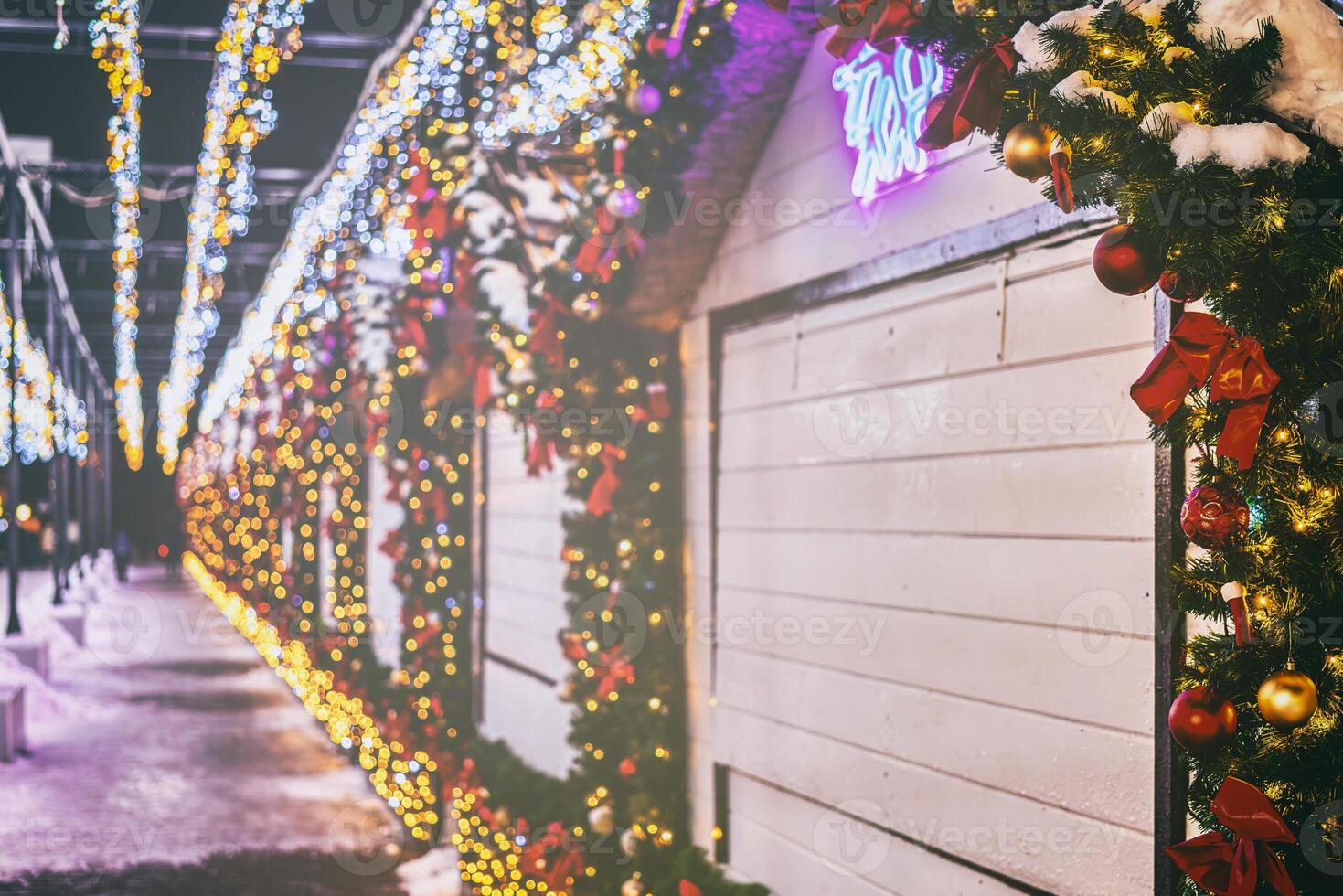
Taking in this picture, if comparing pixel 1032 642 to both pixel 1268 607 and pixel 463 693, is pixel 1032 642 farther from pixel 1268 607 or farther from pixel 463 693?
pixel 463 693

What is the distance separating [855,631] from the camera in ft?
12.2

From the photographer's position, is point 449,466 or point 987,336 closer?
point 987,336

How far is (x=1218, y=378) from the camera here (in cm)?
179

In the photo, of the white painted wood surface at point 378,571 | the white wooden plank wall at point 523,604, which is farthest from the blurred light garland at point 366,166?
the white wooden plank wall at point 523,604

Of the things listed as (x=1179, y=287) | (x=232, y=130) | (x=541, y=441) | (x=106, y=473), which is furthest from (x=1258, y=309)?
(x=106, y=473)

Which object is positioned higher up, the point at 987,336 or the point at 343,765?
the point at 987,336

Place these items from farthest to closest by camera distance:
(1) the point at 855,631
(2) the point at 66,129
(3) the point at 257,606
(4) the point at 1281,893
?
(3) the point at 257,606 → (2) the point at 66,129 → (1) the point at 855,631 → (4) the point at 1281,893

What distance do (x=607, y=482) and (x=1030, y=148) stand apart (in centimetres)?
303

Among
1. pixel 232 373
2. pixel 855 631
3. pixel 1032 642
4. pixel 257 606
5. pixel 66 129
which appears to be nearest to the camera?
pixel 1032 642

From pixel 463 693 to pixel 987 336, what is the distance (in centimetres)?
538

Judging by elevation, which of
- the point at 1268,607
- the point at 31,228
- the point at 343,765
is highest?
the point at 31,228

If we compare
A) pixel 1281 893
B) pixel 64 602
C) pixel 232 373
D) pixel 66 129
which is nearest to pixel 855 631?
pixel 1281 893

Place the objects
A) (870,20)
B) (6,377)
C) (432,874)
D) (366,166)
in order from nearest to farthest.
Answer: (870,20) < (432,874) < (366,166) < (6,377)

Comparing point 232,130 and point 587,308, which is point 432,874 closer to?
point 587,308
